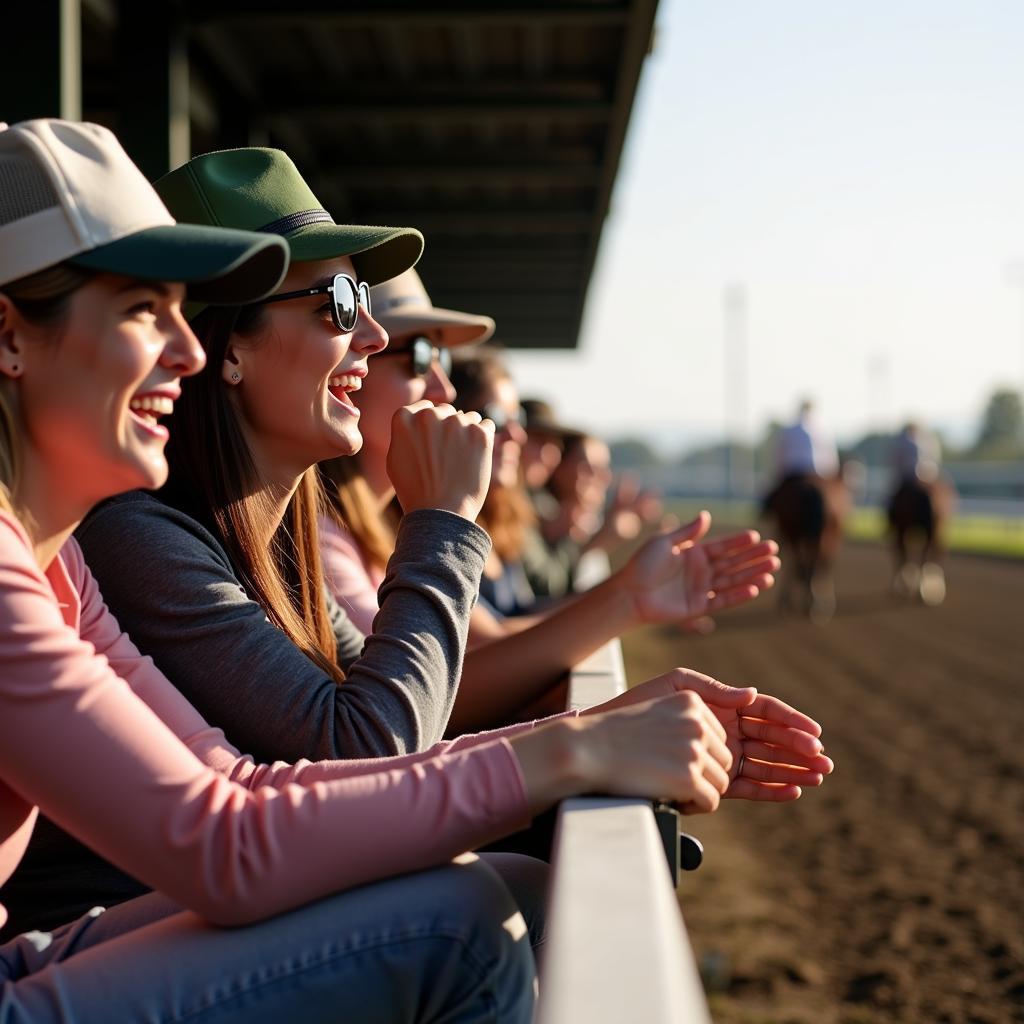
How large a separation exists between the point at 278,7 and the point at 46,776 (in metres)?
3.74

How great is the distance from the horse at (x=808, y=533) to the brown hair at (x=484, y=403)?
9.58 m

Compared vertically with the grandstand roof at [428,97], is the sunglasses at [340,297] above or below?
below

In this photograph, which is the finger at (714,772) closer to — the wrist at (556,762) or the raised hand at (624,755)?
the raised hand at (624,755)

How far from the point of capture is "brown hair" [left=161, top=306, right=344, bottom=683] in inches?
78.7

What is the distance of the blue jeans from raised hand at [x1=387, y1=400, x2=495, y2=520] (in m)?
0.68

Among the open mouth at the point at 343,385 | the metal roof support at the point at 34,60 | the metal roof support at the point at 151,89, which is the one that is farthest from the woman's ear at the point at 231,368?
the metal roof support at the point at 151,89

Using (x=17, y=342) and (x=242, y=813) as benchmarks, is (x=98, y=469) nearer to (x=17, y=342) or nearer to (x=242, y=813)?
(x=17, y=342)

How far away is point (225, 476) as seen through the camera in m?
2.02

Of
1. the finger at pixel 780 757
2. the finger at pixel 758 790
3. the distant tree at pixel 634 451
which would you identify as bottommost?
the distant tree at pixel 634 451

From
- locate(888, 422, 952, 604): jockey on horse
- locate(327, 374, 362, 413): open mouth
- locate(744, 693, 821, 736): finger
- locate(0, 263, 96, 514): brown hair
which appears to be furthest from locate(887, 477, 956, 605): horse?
locate(0, 263, 96, 514): brown hair

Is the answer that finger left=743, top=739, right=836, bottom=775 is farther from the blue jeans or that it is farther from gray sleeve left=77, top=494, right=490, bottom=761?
the blue jeans

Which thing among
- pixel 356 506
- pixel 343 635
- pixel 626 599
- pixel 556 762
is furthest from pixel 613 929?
pixel 356 506

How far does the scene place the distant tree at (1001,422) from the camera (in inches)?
3125

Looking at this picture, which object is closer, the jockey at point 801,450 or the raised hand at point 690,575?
the raised hand at point 690,575
